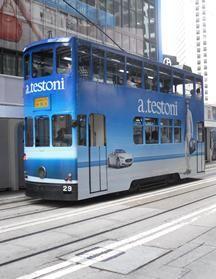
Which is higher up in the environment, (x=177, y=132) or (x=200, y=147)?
(x=177, y=132)

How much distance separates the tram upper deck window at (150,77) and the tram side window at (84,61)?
3.20m

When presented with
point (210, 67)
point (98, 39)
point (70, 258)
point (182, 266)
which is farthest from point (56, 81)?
point (210, 67)

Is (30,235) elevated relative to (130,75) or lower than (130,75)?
lower

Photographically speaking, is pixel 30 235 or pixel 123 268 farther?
pixel 30 235

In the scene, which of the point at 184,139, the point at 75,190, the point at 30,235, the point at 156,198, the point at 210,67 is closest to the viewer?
the point at 30,235

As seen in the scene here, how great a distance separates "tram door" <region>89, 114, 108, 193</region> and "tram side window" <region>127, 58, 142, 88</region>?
2.09m

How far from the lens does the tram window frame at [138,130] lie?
49.8 feet

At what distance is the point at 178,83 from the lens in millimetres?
18281

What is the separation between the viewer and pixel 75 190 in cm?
1250

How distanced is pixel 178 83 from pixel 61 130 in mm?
6961

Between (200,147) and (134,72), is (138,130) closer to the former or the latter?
(134,72)

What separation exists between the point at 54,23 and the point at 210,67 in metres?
41.8

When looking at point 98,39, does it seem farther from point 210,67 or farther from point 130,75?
point 210,67

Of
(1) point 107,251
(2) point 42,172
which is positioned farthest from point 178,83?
(1) point 107,251
